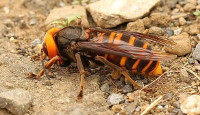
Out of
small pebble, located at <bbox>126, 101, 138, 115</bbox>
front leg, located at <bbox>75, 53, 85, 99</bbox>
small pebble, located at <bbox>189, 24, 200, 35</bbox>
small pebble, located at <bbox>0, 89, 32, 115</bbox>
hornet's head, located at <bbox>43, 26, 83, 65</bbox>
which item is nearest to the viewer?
small pebble, located at <bbox>0, 89, 32, 115</bbox>

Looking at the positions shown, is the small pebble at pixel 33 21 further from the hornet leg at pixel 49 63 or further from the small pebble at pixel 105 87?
the small pebble at pixel 105 87

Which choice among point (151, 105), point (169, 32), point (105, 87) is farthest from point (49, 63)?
point (169, 32)

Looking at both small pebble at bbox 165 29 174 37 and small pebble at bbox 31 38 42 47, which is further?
small pebble at bbox 31 38 42 47

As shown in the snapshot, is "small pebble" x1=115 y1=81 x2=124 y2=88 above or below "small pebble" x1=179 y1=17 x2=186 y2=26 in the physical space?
below

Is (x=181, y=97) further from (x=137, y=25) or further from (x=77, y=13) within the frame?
(x=77, y=13)

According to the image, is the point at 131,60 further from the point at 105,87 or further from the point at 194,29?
the point at 194,29

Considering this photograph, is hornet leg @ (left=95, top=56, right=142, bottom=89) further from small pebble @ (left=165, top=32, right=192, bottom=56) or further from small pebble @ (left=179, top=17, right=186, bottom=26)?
small pebble @ (left=179, top=17, right=186, bottom=26)

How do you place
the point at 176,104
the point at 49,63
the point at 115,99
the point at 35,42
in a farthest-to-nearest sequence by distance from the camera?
the point at 35,42 < the point at 49,63 < the point at 115,99 < the point at 176,104

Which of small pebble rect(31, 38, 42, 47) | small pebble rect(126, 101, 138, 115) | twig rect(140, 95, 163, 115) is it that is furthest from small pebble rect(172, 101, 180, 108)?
small pebble rect(31, 38, 42, 47)
